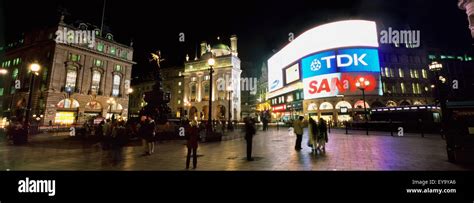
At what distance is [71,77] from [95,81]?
456cm

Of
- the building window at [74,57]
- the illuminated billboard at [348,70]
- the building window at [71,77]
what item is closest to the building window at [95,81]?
the building window at [71,77]

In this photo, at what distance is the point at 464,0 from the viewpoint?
1527 centimetres

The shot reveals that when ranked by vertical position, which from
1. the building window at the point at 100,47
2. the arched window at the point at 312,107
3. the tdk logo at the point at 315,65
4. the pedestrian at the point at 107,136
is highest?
the building window at the point at 100,47

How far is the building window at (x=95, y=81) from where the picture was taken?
4356cm

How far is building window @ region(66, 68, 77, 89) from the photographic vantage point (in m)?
39.4

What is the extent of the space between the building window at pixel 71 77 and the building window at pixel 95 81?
3444 millimetres

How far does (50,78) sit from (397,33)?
72976mm

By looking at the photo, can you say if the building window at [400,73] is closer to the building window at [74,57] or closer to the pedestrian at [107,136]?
the pedestrian at [107,136]

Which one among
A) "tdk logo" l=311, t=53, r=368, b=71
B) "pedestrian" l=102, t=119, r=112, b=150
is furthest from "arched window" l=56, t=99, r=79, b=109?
"tdk logo" l=311, t=53, r=368, b=71

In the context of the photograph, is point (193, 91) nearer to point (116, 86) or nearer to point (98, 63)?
point (116, 86)

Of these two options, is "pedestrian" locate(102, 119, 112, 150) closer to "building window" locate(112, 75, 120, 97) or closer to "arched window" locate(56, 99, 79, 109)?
"arched window" locate(56, 99, 79, 109)

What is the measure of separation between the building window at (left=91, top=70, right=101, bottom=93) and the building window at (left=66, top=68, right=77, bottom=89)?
3444 millimetres
